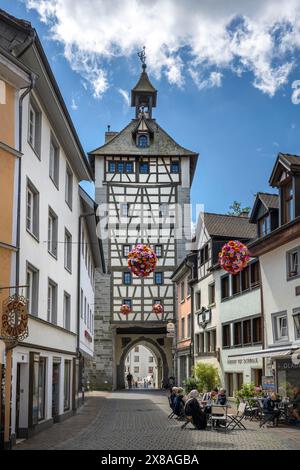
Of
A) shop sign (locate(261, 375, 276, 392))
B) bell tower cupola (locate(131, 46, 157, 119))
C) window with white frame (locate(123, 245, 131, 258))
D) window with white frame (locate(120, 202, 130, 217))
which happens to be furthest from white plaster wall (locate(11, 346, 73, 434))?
bell tower cupola (locate(131, 46, 157, 119))

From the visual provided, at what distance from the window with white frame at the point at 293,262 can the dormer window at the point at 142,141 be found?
98.2ft

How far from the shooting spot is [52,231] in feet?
67.4

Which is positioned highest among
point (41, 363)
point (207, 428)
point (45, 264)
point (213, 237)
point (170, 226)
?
point (170, 226)

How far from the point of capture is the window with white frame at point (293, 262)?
21703mm

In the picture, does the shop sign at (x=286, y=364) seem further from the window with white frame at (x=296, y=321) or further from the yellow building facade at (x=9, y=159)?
the yellow building facade at (x=9, y=159)

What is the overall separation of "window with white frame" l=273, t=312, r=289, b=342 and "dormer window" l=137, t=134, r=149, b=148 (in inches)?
1155

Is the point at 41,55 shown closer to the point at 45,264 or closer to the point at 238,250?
the point at 45,264

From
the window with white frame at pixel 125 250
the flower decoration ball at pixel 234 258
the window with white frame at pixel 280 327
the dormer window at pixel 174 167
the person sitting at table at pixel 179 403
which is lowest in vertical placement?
the person sitting at table at pixel 179 403

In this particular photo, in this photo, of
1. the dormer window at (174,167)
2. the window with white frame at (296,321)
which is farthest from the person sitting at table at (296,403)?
the dormer window at (174,167)

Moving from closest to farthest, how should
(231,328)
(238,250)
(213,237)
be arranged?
(238,250) → (231,328) → (213,237)

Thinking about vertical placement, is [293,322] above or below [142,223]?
below

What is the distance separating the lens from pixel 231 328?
97.5ft
